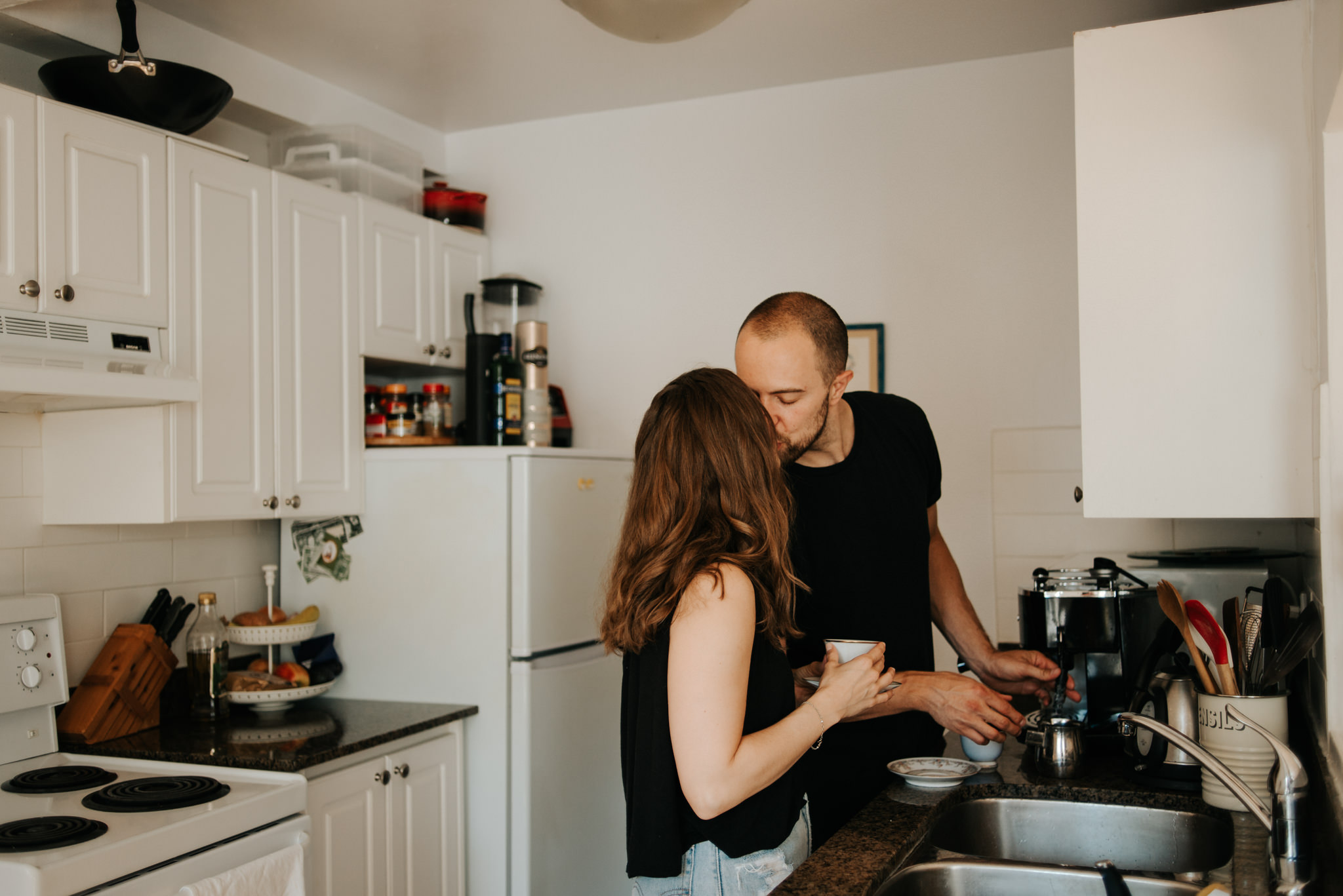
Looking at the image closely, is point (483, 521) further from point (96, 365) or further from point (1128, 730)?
point (1128, 730)

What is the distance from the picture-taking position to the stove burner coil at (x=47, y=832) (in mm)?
1771

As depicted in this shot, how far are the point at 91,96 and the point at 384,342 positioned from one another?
39.4 inches

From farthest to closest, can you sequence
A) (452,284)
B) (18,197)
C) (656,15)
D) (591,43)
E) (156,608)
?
1. (452,284)
2. (591,43)
3. (156,608)
4. (18,197)
5. (656,15)

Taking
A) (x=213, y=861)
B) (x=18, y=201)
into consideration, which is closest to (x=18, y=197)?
(x=18, y=201)

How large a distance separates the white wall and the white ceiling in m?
0.11

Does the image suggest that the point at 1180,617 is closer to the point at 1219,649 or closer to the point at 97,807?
the point at 1219,649

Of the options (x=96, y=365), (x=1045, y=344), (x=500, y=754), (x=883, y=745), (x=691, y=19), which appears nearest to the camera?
(x=691, y=19)

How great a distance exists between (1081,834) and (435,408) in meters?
2.17

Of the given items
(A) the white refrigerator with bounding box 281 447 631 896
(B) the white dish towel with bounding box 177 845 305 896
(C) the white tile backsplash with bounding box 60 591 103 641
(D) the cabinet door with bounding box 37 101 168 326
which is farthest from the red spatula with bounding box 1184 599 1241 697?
(C) the white tile backsplash with bounding box 60 591 103 641

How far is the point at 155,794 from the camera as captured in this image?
2.06 metres

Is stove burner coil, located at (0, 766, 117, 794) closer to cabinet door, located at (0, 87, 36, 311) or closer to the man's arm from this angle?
cabinet door, located at (0, 87, 36, 311)

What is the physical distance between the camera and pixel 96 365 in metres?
2.26

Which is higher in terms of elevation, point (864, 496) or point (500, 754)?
point (864, 496)

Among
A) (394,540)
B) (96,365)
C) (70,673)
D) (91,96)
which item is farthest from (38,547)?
(91,96)
